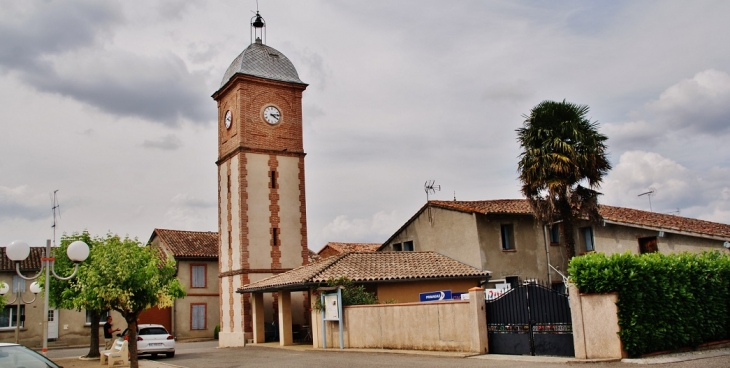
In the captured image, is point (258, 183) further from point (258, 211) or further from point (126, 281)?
point (126, 281)

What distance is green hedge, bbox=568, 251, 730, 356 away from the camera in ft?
47.4

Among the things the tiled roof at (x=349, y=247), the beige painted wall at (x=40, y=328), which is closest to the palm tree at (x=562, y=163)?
the tiled roof at (x=349, y=247)

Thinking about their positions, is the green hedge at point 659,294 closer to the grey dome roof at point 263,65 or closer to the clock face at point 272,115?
the clock face at point 272,115

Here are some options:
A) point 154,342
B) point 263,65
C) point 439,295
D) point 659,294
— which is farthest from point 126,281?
point 263,65

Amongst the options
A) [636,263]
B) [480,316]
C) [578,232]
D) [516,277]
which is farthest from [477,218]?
[636,263]

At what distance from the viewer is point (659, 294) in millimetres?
15094

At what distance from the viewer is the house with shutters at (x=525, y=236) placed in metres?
27.3

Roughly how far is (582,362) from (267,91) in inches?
918

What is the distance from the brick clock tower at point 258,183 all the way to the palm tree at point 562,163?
1295 cm

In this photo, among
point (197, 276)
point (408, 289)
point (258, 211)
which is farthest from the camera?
point (197, 276)

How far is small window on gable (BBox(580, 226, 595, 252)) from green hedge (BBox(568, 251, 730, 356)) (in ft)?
45.6

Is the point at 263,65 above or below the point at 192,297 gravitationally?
above

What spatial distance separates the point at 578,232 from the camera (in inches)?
1215

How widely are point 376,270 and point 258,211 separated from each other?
913 cm
